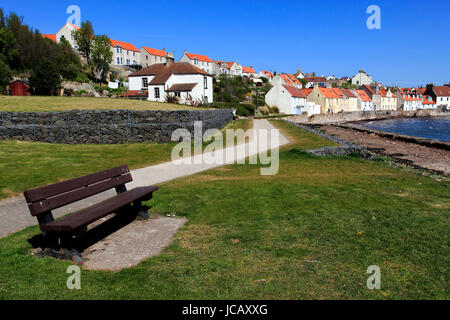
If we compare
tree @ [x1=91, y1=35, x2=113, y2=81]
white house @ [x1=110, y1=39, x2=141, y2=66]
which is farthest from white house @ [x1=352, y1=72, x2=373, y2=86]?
tree @ [x1=91, y1=35, x2=113, y2=81]

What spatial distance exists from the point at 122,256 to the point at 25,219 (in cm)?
305

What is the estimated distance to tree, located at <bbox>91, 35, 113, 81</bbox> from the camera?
76.8 m

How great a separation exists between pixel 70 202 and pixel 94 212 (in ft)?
1.62

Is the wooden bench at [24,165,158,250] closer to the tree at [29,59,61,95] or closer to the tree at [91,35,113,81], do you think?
the tree at [29,59,61,95]

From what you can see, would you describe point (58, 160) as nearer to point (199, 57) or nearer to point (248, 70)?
point (199, 57)

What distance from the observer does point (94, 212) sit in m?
5.36

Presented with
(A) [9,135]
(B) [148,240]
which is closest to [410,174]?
(B) [148,240]

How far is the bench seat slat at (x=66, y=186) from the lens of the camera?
15.6 feet

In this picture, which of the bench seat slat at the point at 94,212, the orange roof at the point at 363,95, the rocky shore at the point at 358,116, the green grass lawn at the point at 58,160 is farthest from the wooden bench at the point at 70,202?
the orange roof at the point at 363,95

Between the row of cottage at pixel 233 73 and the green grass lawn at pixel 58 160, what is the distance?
3272 centimetres

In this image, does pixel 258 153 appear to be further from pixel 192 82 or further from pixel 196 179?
pixel 192 82

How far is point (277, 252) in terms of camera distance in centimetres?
504

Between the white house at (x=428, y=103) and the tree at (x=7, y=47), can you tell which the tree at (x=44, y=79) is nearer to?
the tree at (x=7, y=47)
